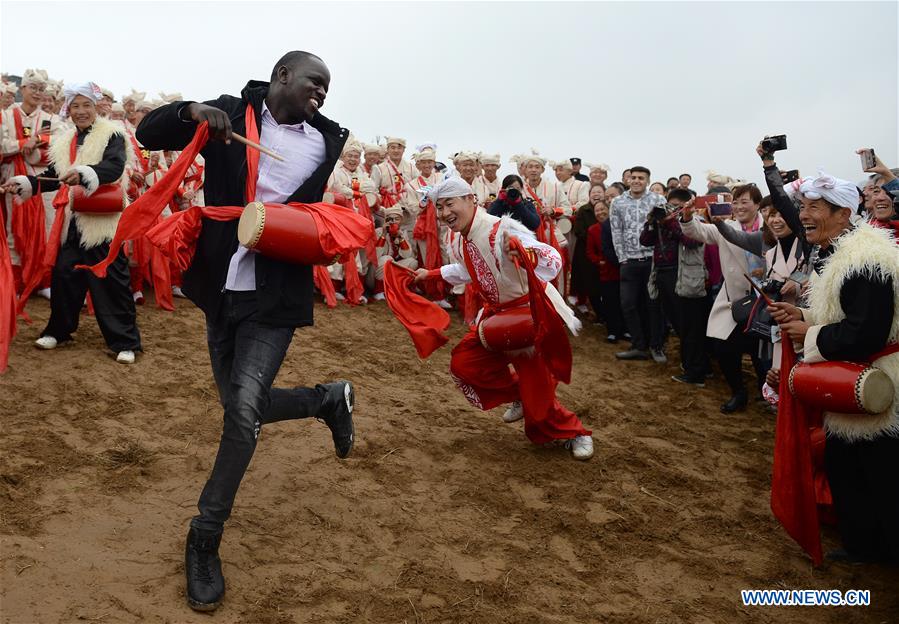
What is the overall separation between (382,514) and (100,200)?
11.4 ft

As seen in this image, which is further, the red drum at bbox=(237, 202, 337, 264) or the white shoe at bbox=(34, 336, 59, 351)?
the white shoe at bbox=(34, 336, 59, 351)

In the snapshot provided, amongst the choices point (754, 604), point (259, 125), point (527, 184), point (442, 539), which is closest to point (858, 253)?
point (754, 604)

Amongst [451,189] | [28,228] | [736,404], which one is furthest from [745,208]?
[28,228]

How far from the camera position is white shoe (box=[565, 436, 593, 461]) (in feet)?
16.3

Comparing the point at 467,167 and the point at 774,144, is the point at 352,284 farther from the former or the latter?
the point at 774,144

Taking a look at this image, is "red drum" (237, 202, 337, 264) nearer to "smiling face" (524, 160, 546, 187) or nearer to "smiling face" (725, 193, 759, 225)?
"smiling face" (725, 193, 759, 225)

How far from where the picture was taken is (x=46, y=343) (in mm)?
5777

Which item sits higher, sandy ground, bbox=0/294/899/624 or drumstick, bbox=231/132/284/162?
drumstick, bbox=231/132/284/162

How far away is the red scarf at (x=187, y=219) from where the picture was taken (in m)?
3.13

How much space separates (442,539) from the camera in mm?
3756

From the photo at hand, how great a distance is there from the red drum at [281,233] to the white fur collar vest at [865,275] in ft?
7.59

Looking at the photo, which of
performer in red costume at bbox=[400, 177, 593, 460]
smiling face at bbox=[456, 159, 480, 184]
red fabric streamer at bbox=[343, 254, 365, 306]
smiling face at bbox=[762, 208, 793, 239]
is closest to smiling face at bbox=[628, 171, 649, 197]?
smiling face at bbox=[456, 159, 480, 184]

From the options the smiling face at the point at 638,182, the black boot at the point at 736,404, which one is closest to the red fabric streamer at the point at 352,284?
the smiling face at the point at 638,182

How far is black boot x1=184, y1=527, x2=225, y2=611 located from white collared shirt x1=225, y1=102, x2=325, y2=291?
1.01m
